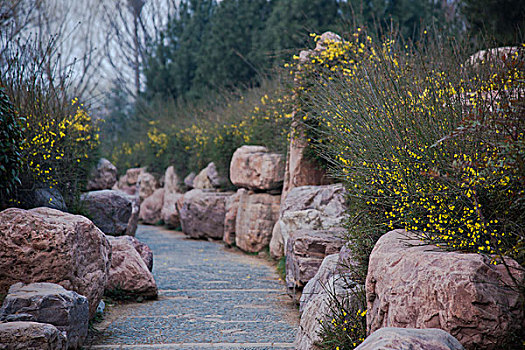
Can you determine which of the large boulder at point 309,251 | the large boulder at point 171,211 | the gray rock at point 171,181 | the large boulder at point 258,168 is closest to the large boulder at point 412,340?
the large boulder at point 309,251

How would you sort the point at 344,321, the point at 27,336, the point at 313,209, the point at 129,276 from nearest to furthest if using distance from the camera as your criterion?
1. the point at 27,336
2. the point at 344,321
3. the point at 129,276
4. the point at 313,209

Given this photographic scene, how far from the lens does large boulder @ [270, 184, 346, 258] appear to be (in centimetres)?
613

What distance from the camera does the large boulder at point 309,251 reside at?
16.5 feet

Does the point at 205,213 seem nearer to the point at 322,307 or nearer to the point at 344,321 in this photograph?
the point at 322,307

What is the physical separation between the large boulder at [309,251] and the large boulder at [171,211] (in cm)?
774

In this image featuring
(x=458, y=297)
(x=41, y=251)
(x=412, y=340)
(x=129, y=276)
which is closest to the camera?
(x=412, y=340)

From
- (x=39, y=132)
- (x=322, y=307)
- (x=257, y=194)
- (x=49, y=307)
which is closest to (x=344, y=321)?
(x=322, y=307)

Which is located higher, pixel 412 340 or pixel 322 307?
pixel 412 340

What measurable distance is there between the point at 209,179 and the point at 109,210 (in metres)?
4.24

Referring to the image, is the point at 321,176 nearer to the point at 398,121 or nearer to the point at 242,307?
the point at 242,307

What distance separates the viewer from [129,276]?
5352 millimetres

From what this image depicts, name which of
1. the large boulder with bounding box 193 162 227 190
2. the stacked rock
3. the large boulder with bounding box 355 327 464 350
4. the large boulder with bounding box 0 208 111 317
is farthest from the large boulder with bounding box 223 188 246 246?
the large boulder with bounding box 355 327 464 350

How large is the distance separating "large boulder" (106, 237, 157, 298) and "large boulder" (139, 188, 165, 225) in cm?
895

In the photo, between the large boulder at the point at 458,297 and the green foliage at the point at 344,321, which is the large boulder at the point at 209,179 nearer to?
the green foliage at the point at 344,321
